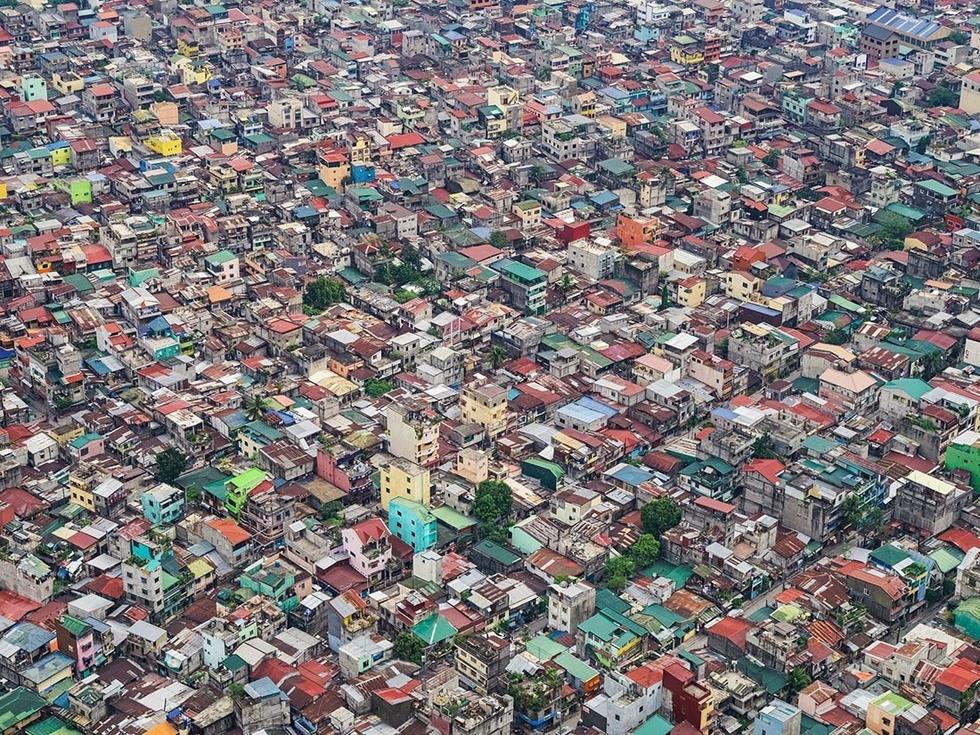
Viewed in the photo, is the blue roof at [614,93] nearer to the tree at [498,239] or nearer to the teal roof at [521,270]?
the tree at [498,239]

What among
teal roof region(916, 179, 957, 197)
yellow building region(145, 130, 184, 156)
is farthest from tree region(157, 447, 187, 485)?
teal roof region(916, 179, 957, 197)

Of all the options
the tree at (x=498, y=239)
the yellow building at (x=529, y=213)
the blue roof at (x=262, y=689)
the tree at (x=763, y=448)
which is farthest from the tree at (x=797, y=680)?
the yellow building at (x=529, y=213)

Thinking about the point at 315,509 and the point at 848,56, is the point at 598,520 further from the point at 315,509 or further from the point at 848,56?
the point at 848,56

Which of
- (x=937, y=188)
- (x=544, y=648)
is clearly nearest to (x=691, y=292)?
(x=937, y=188)

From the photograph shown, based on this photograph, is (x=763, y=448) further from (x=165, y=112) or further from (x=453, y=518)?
(x=165, y=112)

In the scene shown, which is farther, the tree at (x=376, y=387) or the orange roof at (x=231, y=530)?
the tree at (x=376, y=387)

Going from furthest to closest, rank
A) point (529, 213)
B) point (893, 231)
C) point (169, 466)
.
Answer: point (529, 213), point (893, 231), point (169, 466)

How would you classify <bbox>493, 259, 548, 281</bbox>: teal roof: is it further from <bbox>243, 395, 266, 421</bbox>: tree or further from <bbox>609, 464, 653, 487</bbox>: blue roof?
<bbox>609, 464, 653, 487</bbox>: blue roof
